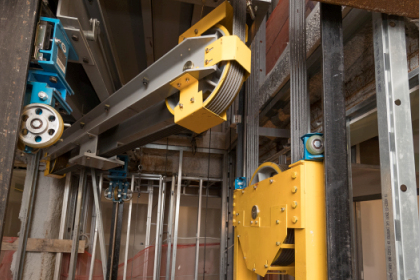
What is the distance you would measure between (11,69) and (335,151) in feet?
5.13

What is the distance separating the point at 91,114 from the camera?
2932mm

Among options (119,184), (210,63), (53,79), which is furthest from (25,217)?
(210,63)

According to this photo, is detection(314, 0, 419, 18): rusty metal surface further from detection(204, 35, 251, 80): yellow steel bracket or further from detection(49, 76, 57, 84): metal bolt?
detection(49, 76, 57, 84): metal bolt

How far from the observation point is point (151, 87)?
2.08 metres

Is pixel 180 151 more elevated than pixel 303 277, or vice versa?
pixel 180 151

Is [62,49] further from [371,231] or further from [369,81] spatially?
[371,231]

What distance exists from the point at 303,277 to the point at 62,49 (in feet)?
6.11

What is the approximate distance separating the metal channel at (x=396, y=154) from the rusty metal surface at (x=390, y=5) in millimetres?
46

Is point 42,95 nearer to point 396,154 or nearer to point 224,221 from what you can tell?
point 396,154

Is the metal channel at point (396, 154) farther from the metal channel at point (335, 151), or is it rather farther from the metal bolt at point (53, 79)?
the metal bolt at point (53, 79)

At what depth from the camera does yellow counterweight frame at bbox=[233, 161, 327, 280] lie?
1387 millimetres

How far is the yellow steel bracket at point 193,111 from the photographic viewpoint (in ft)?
5.59

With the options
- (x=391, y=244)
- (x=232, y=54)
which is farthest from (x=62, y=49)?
(x=391, y=244)

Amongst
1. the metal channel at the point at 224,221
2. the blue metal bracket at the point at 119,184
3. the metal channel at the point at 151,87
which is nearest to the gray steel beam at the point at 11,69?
the metal channel at the point at 151,87
